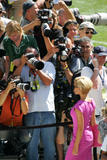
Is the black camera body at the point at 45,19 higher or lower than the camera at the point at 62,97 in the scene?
higher

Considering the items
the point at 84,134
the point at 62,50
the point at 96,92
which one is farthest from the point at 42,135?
the point at 62,50

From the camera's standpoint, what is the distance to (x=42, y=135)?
688cm

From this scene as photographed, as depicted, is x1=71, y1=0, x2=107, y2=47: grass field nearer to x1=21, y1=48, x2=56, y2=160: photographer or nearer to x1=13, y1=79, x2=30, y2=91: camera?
x1=21, y1=48, x2=56, y2=160: photographer

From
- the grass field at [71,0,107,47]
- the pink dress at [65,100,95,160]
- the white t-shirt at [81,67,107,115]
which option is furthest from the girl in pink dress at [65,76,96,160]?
the grass field at [71,0,107,47]

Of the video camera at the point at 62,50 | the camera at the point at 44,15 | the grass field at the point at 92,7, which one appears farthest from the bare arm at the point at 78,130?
the grass field at the point at 92,7

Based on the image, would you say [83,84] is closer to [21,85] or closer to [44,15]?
[21,85]

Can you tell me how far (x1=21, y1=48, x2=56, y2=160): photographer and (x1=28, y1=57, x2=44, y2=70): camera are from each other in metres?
0.28

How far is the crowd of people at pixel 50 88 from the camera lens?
6.26 metres

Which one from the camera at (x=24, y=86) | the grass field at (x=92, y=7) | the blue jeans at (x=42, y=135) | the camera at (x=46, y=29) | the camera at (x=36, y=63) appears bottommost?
the blue jeans at (x=42, y=135)

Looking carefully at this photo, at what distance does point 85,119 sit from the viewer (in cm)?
618

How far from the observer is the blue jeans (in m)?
6.78

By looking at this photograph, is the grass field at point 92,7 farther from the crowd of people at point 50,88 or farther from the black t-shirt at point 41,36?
the crowd of people at point 50,88

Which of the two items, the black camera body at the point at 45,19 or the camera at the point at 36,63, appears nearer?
the camera at the point at 36,63

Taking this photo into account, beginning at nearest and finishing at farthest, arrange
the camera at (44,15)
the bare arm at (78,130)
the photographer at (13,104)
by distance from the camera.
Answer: the bare arm at (78,130) → the photographer at (13,104) → the camera at (44,15)
